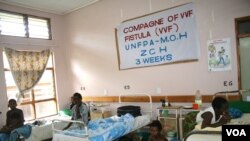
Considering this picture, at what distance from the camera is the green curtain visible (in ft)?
17.4

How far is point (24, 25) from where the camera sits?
5.62 metres

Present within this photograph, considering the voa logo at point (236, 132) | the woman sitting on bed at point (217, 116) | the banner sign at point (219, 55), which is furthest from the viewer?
the banner sign at point (219, 55)

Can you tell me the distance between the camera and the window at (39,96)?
534 cm

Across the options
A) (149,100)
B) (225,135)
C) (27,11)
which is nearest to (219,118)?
(225,135)

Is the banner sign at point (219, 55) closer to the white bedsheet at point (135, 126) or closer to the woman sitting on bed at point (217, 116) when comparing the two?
the woman sitting on bed at point (217, 116)

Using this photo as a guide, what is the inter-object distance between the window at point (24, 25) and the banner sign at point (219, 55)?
13.6 feet

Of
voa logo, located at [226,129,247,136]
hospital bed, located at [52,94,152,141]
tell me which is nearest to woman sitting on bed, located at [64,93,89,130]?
hospital bed, located at [52,94,152,141]

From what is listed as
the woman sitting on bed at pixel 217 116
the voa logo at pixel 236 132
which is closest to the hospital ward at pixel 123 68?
the woman sitting on bed at pixel 217 116

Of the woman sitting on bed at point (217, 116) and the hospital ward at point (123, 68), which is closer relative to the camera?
the woman sitting on bed at point (217, 116)

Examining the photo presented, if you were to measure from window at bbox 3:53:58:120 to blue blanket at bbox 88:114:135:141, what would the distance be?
2.39 m

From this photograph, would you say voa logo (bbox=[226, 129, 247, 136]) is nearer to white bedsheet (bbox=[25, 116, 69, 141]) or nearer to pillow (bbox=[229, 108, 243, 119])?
pillow (bbox=[229, 108, 243, 119])

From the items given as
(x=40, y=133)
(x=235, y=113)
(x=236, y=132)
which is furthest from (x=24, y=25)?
(x=236, y=132)

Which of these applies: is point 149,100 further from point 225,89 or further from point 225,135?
point 225,135

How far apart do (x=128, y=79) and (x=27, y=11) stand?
9.85ft
